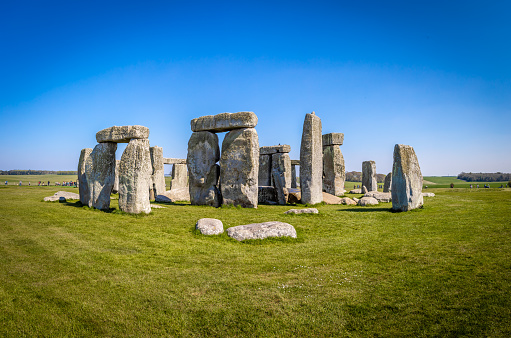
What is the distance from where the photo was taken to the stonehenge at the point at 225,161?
42.9 feet

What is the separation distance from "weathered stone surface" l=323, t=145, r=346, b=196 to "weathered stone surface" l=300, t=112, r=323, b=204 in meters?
5.04

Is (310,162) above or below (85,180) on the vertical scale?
above

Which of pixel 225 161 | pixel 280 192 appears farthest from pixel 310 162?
pixel 225 161

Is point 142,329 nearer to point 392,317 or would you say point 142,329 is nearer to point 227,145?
point 392,317

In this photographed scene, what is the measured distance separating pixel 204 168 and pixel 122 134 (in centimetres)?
410

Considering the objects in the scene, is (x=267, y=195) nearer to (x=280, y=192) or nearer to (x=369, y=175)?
(x=280, y=192)

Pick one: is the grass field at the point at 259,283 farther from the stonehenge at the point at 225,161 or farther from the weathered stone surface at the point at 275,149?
the weathered stone surface at the point at 275,149

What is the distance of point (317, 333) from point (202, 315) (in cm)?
130

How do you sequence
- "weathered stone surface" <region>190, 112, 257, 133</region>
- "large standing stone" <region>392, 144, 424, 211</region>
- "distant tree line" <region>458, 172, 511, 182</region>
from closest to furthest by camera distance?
"large standing stone" <region>392, 144, 424, 211</region>, "weathered stone surface" <region>190, 112, 257, 133</region>, "distant tree line" <region>458, 172, 511, 182</region>

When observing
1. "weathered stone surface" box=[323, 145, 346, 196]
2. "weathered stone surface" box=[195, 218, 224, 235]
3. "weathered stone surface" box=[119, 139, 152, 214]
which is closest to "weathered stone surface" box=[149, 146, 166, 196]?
"weathered stone surface" box=[119, 139, 152, 214]

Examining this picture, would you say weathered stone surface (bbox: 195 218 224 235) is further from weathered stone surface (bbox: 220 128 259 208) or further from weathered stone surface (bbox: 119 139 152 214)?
weathered stone surface (bbox: 220 128 259 208)

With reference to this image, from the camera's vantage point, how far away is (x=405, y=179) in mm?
10695

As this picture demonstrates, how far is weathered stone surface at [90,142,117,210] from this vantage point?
38.1ft

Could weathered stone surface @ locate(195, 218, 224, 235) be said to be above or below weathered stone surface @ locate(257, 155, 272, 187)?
below
